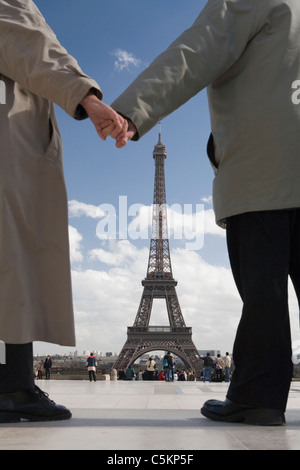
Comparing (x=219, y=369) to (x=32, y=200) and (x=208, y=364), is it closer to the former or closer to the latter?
(x=208, y=364)

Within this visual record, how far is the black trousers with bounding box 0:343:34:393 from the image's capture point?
2.54m

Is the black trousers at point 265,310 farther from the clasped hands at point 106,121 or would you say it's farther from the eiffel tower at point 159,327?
the eiffel tower at point 159,327

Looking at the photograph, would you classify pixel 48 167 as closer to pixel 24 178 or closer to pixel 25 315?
pixel 24 178

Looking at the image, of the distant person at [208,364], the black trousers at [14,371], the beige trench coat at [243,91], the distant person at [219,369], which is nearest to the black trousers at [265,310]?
the beige trench coat at [243,91]

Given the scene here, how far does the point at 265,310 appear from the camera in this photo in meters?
2.51

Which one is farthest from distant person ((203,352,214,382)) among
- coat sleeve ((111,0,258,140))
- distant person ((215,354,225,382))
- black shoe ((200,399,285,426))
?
coat sleeve ((111,0,258,140))

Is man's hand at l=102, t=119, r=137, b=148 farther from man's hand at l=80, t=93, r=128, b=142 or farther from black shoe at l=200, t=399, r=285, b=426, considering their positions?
black shoe at l=200, t=399, r=285, b=426

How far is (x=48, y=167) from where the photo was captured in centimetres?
272

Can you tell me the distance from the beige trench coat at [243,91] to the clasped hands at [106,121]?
0.34 ft

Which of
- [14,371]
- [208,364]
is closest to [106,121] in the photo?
[14,371]

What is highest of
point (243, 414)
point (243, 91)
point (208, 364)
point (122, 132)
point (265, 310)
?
point (243, 91)

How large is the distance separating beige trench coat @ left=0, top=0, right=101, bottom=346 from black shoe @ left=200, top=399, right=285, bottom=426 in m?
0.81

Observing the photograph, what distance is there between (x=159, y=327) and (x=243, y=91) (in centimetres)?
4189
